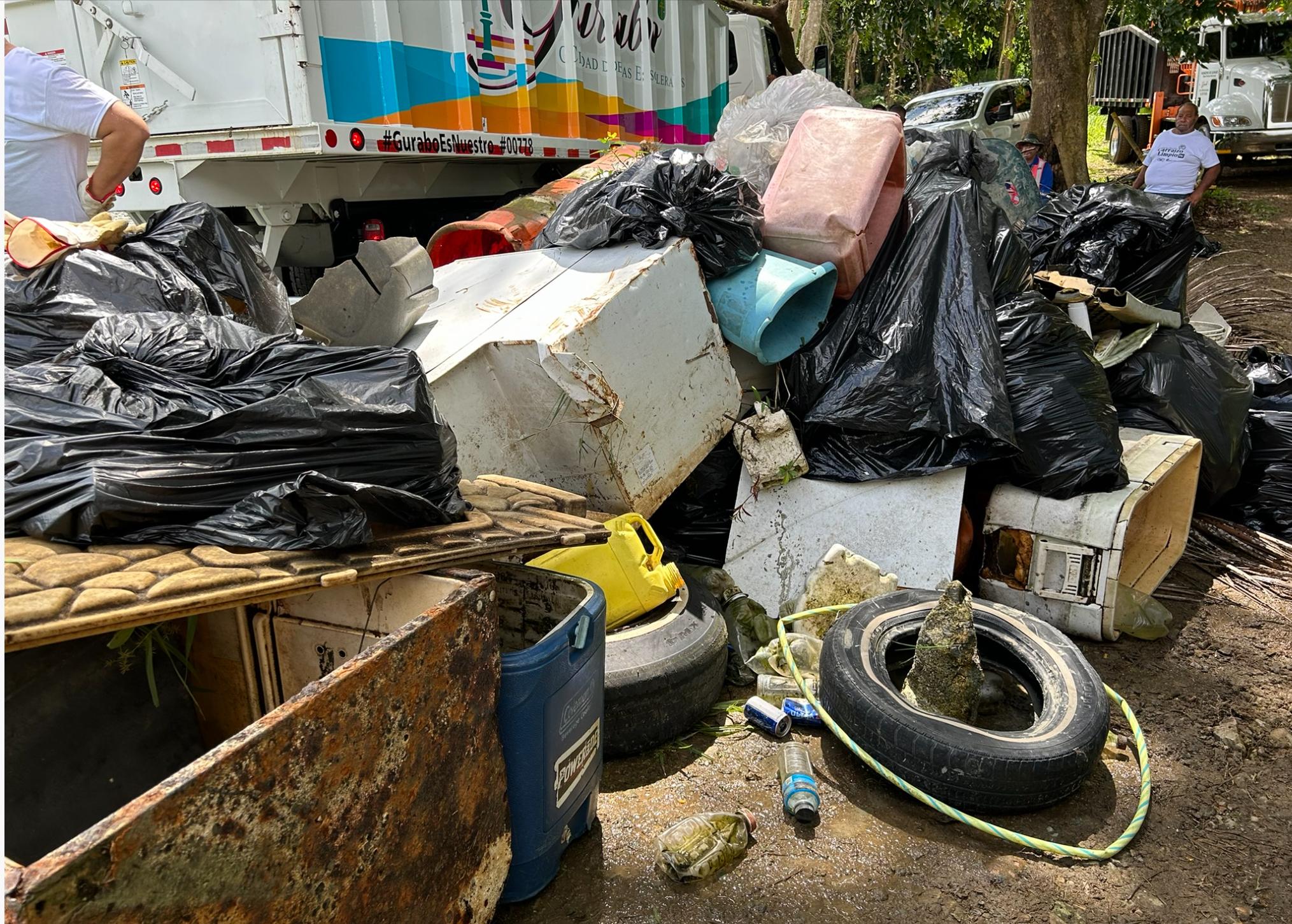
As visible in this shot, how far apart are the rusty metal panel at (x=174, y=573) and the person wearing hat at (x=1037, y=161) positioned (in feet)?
27.1

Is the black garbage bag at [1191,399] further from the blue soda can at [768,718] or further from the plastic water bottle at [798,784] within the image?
the plastic water bottle at [798,784]

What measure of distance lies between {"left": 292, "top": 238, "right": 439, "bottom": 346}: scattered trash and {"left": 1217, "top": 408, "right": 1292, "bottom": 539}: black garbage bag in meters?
3.75

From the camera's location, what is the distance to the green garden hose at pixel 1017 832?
217 cm

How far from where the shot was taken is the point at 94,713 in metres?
1.89

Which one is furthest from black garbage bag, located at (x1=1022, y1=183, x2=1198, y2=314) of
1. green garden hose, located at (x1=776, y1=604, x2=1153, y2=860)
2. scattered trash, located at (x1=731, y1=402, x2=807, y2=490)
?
green garden hose, located at (x1=776, y1=604, x2=1153, y2=860)

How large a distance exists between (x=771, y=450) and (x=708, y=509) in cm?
37

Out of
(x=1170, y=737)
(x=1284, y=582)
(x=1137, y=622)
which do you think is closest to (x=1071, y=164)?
(x=1284, y=582)

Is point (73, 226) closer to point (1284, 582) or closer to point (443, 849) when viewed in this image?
point (443, 849)

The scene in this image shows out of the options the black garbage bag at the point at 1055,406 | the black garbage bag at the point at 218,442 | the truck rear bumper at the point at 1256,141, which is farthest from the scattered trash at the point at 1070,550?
the truck rear bumper at the point at 1256,141

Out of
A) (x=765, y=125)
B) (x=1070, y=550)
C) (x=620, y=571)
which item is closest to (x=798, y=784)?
(x=620, y=571)

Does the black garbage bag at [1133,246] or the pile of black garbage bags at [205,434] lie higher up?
the pile of black garbage bags at [205,434]

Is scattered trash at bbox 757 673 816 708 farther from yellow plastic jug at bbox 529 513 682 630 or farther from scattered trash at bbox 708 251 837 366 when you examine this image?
scattered trash at bbox 708 251 837 366

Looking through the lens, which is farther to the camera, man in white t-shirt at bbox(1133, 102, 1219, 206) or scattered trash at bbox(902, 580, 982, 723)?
man in white t-shirt at bbox(1133, 102, 1219, 206)

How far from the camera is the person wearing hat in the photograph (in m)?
8.69
